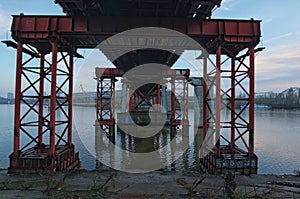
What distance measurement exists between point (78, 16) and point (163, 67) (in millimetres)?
19500

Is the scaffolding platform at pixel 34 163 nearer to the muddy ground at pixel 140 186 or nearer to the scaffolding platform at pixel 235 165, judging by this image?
the muddy ground at pixel 140 186

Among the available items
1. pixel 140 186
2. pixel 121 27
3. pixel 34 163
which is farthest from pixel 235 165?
pixel 34 163

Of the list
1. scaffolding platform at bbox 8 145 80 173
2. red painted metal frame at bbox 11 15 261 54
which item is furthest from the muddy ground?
red painted metal frame at bbox 11 15 261 54

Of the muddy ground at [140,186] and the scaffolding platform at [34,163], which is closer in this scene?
the muddy ground at [140,186]

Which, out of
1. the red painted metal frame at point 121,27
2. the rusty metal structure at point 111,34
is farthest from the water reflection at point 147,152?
the red painted metal frame at point 121,27

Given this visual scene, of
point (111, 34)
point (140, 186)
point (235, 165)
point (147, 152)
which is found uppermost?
point (111, 34)

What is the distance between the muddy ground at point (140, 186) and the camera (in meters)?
9.54

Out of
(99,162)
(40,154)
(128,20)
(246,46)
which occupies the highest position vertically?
(128,20)

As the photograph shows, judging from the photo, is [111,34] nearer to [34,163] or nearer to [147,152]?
[34,163]

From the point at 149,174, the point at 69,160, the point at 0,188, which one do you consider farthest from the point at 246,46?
the point at 0,188

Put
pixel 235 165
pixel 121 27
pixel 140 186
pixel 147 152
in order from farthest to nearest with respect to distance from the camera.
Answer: pixel 147 152 → pixel 121 27 → pixel 235 165 → pixel 140 186

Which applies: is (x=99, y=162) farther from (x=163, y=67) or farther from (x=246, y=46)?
(x=163, y=67)

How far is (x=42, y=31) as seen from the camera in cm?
1405

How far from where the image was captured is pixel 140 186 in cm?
1102
